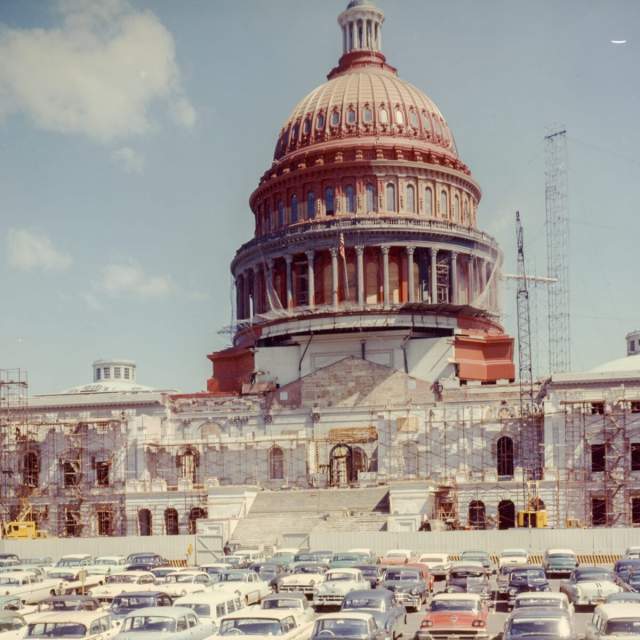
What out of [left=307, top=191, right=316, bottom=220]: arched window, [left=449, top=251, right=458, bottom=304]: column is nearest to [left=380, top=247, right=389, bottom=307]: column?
[left=449, top=251, right=458, bottom=304]: column

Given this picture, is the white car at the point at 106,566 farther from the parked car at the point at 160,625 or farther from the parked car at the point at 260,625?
the parked car at the point at 260,625

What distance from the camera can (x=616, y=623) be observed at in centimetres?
2964

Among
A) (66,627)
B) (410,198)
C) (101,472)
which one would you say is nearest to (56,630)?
(66,627)

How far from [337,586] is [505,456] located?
A: 47.2 m

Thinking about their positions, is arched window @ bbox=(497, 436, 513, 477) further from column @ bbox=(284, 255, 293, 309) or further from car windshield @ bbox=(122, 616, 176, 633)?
car windshield @ bbox=(122, 616, 176, 633)

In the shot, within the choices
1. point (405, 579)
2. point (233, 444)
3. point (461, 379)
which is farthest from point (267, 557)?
point (461, 379)

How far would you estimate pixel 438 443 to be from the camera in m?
89.2

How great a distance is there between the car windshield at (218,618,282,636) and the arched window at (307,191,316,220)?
8248cm

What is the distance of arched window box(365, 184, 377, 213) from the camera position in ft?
365

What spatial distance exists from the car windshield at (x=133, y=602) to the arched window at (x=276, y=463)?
5393 cm

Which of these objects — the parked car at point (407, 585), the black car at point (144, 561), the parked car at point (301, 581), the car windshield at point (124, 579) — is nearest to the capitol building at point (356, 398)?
the black car at point (144, 561)

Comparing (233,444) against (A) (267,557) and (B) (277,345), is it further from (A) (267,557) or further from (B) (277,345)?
(A) (267,557)

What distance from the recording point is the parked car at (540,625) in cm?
2953

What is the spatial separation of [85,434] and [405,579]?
53.0 metres
